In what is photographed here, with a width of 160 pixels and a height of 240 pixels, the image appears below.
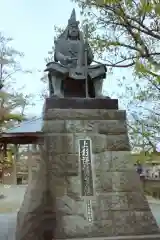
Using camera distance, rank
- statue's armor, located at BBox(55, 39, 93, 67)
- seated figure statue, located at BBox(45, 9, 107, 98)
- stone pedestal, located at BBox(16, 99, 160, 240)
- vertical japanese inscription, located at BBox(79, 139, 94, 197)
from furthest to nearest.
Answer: statue's armor, located at BBox(55, 39, 93, 67)
seated figure statue, located at BBox(45, 9, 107, 98)
vertical japanese inscription, located at BBox(79, 139, 94, 197)
stone pedestal, located at BBox(16, 99, 160, 240)

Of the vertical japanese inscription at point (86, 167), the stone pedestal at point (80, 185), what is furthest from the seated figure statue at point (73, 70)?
the vertical japanese inscription at point (86, 167)

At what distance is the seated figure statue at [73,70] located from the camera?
5.55 m

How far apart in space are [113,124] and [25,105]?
15660 mm

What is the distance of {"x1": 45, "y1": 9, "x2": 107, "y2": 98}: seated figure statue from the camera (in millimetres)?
5547

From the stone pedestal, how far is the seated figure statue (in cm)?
50

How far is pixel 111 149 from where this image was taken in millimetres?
4961

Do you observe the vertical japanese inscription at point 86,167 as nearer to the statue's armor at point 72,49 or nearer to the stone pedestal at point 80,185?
the stone pedestal at point 80,185

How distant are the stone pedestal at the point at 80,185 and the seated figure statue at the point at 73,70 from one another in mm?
498

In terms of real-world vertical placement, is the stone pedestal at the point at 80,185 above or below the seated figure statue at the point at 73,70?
below

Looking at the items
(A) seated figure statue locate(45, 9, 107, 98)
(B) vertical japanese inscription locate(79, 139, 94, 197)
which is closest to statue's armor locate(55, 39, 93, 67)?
(A) seated figure statue locate(45, 9, 107, 98)

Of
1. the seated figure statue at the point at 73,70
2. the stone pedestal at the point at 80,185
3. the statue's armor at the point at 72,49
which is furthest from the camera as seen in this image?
the statue's armor at the point at 72,49

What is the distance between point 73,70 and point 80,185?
7.16ft

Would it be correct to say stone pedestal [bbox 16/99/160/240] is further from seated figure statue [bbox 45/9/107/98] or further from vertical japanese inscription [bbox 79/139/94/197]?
seated figure statue [bbox 45/9/107/98]

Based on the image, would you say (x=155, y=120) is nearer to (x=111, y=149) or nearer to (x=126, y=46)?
(x=126, y=46)
